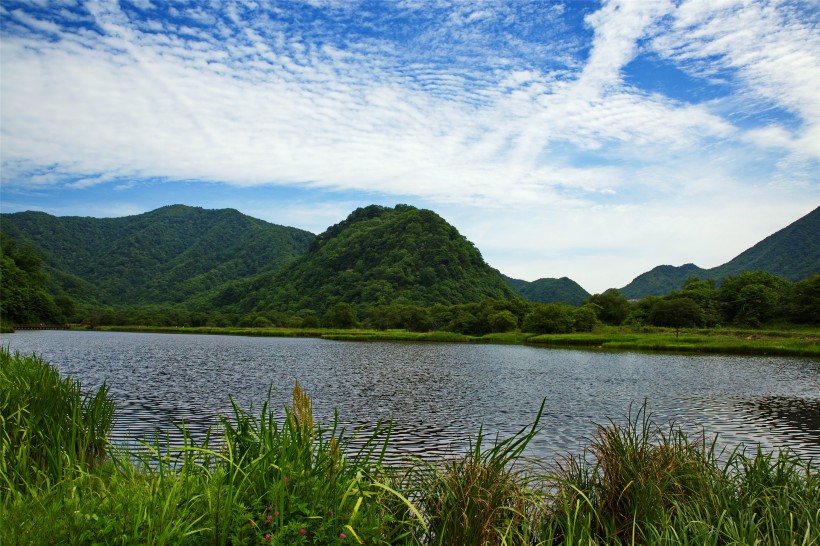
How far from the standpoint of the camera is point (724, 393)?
31.2 meters

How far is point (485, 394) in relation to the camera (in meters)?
30.2

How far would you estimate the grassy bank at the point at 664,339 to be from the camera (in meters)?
64.7

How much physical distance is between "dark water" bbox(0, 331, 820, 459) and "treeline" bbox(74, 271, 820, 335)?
52.4 m

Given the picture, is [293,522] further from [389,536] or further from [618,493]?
[618,493]

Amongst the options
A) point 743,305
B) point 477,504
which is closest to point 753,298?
point 743,305

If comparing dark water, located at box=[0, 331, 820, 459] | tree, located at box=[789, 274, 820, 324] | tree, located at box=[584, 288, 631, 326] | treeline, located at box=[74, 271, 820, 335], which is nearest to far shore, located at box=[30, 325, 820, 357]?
tree, located at box=[789, 274, 820, 324]

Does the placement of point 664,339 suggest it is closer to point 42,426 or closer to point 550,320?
point 550,320

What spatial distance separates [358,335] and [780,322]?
82432mm

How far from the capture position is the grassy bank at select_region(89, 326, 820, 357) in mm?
64688

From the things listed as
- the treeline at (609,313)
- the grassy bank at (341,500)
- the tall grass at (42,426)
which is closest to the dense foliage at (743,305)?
the treeline at (609,313)

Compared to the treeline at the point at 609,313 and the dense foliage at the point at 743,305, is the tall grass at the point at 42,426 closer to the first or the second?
the dense foliage at the point at 743,305

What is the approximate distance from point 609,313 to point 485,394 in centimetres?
10319

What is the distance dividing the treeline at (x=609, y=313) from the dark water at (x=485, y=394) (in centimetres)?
5243

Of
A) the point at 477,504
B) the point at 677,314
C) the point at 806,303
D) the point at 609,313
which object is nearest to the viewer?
the point at 477,504
